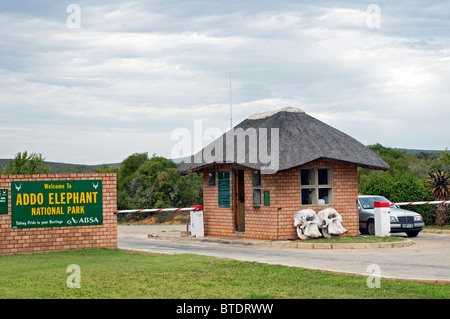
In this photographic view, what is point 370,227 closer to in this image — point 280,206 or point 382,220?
point 382,220

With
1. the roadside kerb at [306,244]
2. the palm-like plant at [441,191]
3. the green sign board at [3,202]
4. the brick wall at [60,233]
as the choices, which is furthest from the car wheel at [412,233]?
the green sign board at [3,202]

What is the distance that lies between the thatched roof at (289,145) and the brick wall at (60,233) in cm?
511

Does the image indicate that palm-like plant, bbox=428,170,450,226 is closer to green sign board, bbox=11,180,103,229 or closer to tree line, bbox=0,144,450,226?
tree line, bbox=0,144,450,226

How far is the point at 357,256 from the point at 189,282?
7.53m

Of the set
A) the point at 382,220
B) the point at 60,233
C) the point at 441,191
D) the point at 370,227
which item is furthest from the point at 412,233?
the point at 60,233

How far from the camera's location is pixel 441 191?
103 feet

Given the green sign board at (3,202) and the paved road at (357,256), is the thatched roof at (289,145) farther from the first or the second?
the green sign board at (3,202)

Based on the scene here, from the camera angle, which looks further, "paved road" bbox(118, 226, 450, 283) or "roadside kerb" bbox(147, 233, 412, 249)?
"roadside kerb" bbox(147, 233, 412, 249)

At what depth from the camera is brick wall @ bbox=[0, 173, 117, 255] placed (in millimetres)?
19344

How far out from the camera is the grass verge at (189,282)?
426 inches

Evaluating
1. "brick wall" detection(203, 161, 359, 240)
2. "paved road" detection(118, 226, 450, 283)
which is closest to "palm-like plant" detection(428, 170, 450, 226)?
"paved road" detection(118, 226, 450, 283)

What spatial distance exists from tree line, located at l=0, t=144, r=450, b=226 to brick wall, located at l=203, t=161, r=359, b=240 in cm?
886
